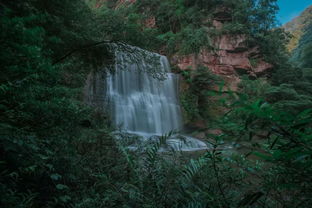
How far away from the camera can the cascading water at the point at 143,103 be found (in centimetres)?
1073

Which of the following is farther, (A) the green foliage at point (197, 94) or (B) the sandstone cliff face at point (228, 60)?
(B) the sandstone cliff face at point (228, 60)

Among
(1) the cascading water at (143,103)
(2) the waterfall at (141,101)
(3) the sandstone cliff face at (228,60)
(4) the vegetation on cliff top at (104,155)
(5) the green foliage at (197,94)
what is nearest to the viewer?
(4) the vegetation on cliff top at (104,155)

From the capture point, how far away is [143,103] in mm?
11930

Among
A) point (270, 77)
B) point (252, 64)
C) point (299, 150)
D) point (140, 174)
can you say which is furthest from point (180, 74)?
point (299, 150)

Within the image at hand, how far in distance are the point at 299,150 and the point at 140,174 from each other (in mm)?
1431

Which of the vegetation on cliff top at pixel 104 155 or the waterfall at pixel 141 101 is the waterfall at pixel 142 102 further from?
the vegetation on cliff top at pixel 104 155

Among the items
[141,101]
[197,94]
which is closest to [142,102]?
[141,101]

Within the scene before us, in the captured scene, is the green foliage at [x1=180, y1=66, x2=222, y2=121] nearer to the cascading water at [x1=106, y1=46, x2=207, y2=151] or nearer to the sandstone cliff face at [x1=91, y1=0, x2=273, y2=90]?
the cascading water at [x1=106, y1=46, x2=207, y2=151]

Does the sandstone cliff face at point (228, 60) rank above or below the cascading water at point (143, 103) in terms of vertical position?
above

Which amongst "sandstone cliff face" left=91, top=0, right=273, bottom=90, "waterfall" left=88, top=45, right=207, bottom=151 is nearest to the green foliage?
"waterfall" left=88, top=45, right=207, bottom=151

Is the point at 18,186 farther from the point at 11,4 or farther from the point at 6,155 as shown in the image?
the point at 11,4

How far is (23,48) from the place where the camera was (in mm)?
2018

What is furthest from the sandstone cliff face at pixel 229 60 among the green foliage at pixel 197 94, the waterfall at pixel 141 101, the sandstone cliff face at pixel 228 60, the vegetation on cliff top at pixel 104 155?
the vegetation on cliff top at pixel 104 155

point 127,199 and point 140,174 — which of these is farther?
point 140,174
